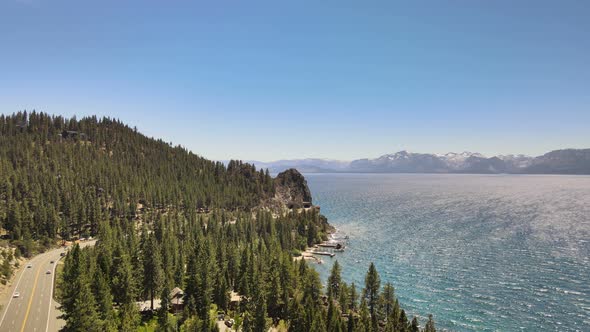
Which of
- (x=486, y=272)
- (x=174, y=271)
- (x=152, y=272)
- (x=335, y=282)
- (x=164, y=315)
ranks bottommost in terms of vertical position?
(x=486, y=272)

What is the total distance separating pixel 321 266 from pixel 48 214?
113 metres

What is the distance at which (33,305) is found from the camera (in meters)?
80.6

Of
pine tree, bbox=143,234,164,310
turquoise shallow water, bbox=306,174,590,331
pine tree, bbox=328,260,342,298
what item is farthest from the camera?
pine tree, bbox=328,260,342,298

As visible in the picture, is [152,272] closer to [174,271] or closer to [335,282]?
[174,271]

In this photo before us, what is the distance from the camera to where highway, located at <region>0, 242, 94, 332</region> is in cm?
7056

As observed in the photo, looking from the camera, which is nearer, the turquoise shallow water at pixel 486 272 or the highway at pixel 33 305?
the highway at pixel 33 305

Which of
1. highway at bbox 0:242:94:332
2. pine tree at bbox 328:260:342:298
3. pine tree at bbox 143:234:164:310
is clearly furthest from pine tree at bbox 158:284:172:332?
pine tree at bbox 328:260:342:298

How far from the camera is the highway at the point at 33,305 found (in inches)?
2778

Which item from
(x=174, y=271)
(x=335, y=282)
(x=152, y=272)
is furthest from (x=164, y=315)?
(x=335, y=282)

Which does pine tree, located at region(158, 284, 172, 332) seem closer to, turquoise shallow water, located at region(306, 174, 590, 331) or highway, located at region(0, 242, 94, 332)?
highway, located at region(0, 242, 94, 332)

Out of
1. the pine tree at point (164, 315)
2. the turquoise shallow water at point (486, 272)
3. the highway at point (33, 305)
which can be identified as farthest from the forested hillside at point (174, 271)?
the turquoise shallow water at point (486, 272)

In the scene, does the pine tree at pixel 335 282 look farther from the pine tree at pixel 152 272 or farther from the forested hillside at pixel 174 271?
the pine tree at pixel 152 272

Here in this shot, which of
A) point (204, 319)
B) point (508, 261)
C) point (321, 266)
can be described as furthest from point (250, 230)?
point (508, 261)

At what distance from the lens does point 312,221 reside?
185 m
